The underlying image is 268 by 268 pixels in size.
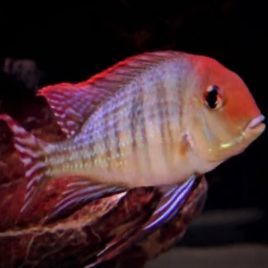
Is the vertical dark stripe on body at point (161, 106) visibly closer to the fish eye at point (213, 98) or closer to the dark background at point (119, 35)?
the fish eye at point (213, 98)

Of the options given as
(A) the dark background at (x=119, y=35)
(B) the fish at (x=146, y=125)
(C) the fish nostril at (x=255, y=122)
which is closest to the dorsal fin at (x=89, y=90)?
(B) the fish at (x=146, y=125)

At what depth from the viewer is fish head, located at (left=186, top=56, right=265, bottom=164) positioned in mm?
1236

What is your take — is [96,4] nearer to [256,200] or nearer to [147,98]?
[147,98]

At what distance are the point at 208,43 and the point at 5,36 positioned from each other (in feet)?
3.51

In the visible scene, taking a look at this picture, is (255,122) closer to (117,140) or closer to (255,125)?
(255,125)

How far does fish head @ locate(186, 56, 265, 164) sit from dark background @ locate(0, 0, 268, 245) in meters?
1.26

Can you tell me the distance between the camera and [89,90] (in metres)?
1.38

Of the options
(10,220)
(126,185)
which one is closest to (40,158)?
(126,185)

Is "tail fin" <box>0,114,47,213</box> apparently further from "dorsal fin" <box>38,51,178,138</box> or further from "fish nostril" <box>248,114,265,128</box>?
"fish nostril" <box>248,114,265,128</box>

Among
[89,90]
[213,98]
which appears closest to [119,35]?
[89,90]

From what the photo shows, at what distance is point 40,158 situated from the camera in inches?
56.3

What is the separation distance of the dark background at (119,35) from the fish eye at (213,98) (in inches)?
50.2

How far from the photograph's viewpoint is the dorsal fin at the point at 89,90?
4.37 feet

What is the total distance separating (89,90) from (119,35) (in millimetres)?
1485
